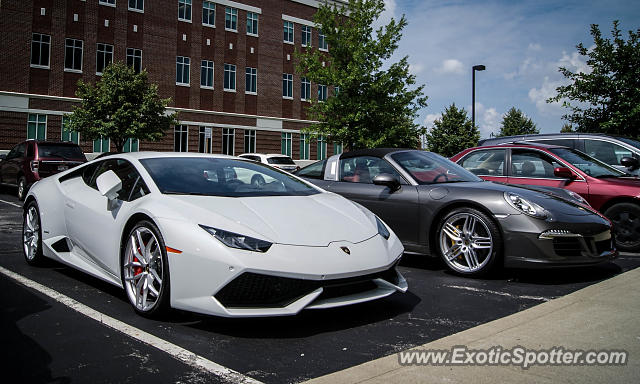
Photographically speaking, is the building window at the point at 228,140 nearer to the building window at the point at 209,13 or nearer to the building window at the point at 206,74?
the building window at the point at 206,74

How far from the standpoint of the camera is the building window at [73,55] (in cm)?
2841

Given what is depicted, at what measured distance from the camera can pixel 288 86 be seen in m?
38.1

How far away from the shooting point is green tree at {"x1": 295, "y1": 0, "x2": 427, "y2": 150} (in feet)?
75.4

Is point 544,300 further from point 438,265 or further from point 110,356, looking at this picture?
point 110,356

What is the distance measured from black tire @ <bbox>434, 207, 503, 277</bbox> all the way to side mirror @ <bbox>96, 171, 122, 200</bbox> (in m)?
3.33

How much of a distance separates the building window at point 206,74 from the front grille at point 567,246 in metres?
31.2

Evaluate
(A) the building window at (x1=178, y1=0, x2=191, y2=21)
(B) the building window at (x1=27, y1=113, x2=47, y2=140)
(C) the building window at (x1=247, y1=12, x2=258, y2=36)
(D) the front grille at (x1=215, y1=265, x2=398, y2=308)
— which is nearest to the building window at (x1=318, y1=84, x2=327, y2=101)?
(C) the building window at (x1=247, y1=12, x2=258, y2=36)

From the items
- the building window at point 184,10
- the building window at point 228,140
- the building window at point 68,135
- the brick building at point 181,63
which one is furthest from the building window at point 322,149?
the building window at point 68,135

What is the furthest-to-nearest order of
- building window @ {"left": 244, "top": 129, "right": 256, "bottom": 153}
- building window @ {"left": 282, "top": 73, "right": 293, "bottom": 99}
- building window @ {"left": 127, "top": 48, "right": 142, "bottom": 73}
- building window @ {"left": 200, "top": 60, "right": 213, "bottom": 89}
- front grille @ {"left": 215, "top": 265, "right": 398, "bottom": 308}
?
building window @ {"left": 282, "top": 73, "right": 293, "bottom": 99}, building window @ {"left": 244, "top": 129, "right": 256, "bottom": 153}, building window @ {"left": 200, "top": 60, "right": 213, "bottom": 89}, building window @ {"left": 127, "top": 48, "right": 142, "bottom": 73}, front grille @ {"left": 215, "top": 265, "right": 398, "bottom": 308}

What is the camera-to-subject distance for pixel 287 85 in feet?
125

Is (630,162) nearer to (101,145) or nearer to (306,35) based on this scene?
(101,145)

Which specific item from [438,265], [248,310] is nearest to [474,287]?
[438,265]

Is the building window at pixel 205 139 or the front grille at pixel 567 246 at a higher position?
the building window at pixel 205 139

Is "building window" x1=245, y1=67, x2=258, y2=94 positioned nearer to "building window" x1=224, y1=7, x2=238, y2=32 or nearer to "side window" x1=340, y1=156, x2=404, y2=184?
"building window" x1=224, y1=7, x2=238, y2=32
